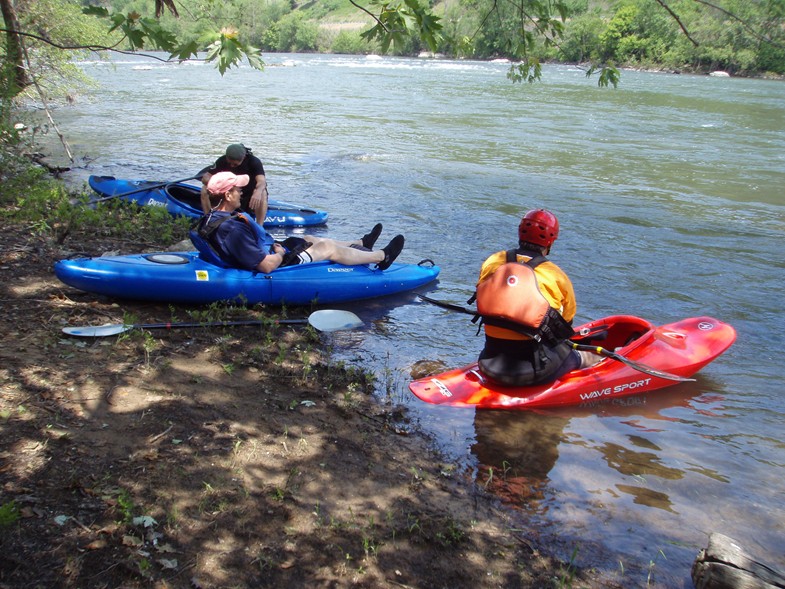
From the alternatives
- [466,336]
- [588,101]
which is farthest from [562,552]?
[588,101]

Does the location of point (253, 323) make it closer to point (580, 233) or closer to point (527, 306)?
point (527, 306)

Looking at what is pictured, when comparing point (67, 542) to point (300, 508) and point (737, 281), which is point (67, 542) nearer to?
point (300, 508)

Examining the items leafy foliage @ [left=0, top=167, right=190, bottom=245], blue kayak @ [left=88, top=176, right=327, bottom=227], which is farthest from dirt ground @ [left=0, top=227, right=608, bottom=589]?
blue kayak @ [left=88, top=176, right=327, bottom=227]

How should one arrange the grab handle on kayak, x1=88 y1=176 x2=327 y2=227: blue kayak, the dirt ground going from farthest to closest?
x1=88 y1=176 x2=327 y2=227: blue kayak < the grab handle on kayak < the dirt ground

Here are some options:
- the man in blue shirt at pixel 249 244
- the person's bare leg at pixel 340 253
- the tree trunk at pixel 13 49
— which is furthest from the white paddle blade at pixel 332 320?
A: the tree trunk at pixel 13 49

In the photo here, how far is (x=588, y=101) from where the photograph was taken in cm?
2311

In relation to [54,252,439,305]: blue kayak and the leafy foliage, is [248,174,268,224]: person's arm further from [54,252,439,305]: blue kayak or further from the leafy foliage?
[54,252,439,305]: blue kayak

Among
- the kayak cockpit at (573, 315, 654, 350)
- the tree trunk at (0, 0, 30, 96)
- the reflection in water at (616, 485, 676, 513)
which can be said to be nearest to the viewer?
the reflection in water at (616, 485, 676, 513)

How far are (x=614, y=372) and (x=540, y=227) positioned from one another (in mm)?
1220

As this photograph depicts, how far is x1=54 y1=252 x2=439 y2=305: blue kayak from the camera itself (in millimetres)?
4816

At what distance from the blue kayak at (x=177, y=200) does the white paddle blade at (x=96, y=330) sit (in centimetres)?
343

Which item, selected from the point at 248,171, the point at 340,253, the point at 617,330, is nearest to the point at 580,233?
the point at 617,330

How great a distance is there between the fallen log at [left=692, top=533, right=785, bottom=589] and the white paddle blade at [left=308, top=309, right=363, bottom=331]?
118 inches

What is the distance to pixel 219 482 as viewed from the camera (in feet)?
9.12
